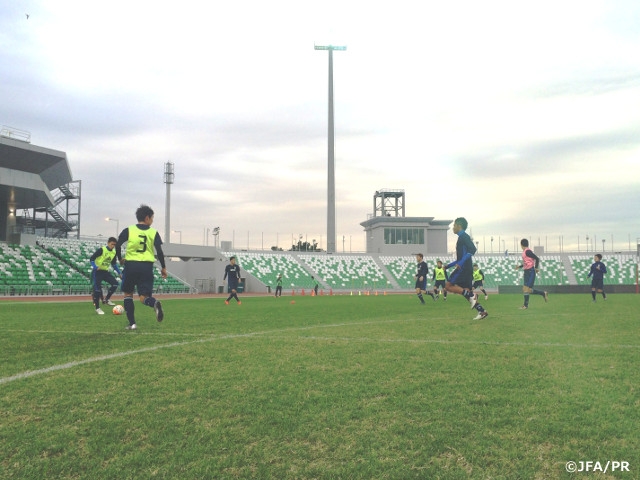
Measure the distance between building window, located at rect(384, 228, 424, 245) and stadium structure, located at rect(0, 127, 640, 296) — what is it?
153 millimetres

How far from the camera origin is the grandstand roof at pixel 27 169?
34250mm

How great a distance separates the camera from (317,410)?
3.54m

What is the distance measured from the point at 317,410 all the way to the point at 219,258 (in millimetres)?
52954

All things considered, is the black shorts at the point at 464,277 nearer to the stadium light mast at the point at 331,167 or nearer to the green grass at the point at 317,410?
the green grass at the point at 317,410

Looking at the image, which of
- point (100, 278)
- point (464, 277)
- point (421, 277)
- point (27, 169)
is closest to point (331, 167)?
point (27, 169)

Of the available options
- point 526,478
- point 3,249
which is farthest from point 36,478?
point 3,249

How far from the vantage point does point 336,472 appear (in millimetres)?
2582

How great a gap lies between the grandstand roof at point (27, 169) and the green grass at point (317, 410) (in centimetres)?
3367

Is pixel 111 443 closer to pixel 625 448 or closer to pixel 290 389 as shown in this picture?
pixel 290 389

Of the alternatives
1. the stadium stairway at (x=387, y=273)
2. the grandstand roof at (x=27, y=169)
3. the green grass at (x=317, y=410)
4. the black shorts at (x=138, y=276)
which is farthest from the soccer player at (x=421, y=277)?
the stadium stairway at (x=387, y=273)

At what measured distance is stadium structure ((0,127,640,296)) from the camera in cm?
3434

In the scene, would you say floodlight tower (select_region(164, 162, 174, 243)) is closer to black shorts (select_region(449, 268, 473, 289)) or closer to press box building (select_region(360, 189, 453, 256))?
press box building (select_region(360, 189, 453, 256))

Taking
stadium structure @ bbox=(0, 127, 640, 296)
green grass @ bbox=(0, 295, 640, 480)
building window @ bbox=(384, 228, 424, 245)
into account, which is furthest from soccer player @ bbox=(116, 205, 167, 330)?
building window @ bbox=(384, 228, 424, 245)

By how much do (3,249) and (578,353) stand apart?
129 ft
